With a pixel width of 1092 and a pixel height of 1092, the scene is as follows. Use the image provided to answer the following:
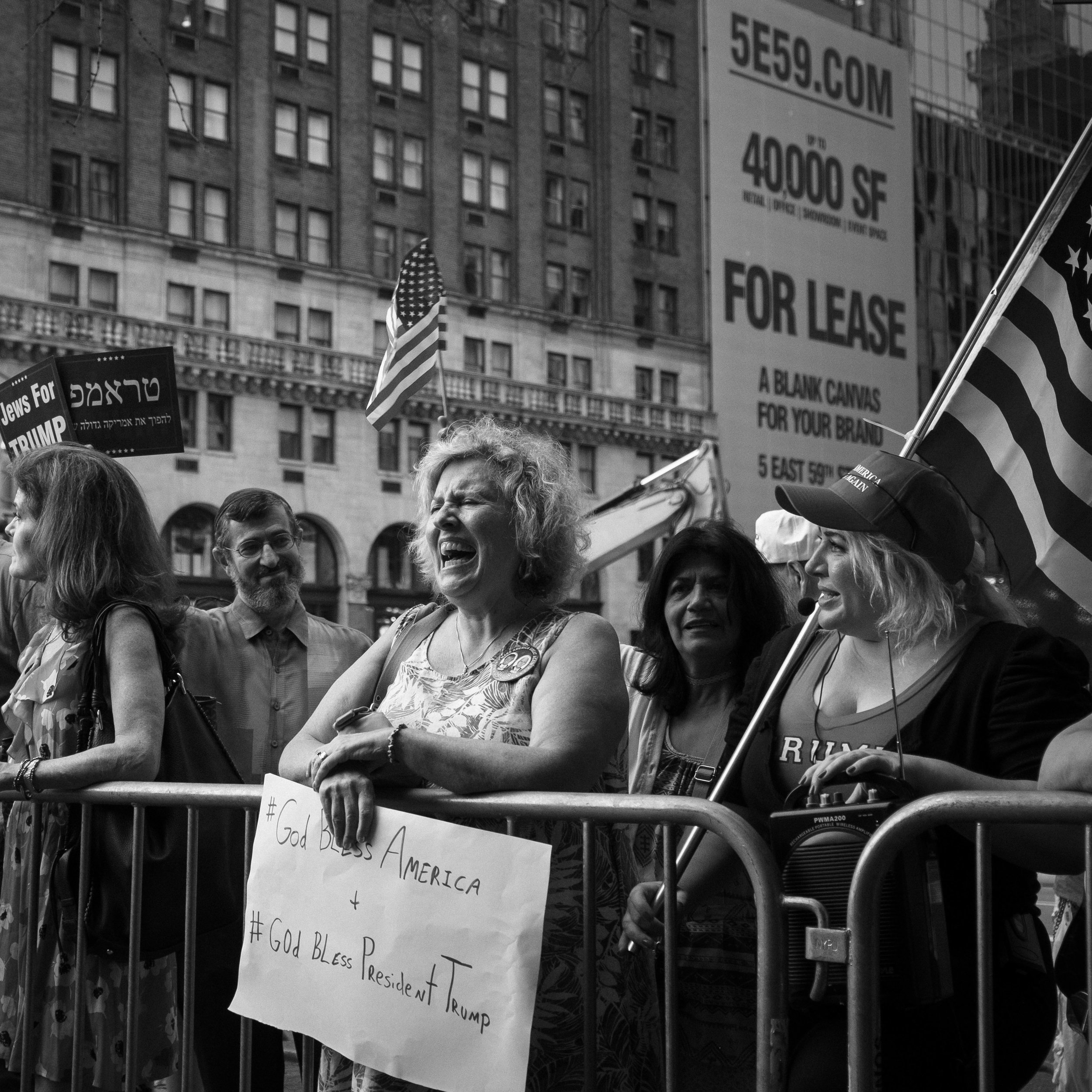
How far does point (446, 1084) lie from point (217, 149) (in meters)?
40.7

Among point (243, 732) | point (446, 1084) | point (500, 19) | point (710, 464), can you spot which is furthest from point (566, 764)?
point (500, 19)

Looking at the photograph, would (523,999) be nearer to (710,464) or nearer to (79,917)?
(79,917)

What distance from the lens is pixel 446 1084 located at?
2707 millimetres

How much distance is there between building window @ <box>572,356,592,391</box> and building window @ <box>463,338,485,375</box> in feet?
11.5

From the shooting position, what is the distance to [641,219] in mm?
50531

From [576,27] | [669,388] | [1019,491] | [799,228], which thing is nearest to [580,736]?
[1019,491]

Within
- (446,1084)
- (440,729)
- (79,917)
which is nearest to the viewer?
(446,1084)

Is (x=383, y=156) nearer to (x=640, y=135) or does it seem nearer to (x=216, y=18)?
(x=216, y=18)

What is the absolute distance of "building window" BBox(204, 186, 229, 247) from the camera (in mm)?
41188

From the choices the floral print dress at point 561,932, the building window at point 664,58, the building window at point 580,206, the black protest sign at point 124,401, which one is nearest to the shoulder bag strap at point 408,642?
the floral print dress at point 561,932

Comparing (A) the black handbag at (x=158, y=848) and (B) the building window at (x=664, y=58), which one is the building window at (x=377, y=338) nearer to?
(B) the building window at (x=664, y=58)

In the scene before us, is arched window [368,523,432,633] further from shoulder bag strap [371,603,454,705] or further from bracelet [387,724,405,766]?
bracelet [387,724,405,766]

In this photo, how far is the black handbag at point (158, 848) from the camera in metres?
3.20

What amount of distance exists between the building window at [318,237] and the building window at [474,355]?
4767mm
